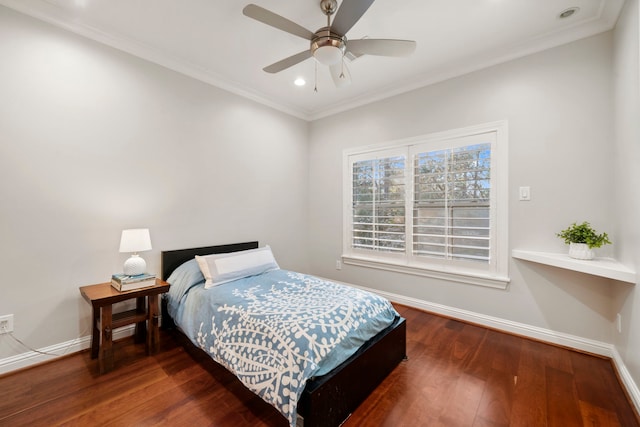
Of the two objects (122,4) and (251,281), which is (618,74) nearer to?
(251,281)

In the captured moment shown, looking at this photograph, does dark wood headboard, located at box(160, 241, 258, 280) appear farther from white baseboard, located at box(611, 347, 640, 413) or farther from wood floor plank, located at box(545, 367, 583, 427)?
white baseboard, located at box(611, 347, 640, 413)

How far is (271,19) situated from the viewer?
1.72 meters

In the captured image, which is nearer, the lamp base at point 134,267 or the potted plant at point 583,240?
the potted plant at point 583,240

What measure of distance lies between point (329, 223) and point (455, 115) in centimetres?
214

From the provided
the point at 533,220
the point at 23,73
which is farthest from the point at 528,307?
the point at 23,73

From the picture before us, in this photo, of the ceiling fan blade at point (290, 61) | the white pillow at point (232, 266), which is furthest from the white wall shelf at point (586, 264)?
the ceiling fan blade at point (290, 61)

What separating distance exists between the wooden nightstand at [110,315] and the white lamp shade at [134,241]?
1.10 ft

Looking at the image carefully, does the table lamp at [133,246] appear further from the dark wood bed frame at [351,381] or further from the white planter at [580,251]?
the white planter at [580,251]

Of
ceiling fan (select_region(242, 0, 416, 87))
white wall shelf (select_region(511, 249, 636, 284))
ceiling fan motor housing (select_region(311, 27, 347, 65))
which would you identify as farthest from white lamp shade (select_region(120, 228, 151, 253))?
white wall shelf (select_region(511, 249, 636, 284))

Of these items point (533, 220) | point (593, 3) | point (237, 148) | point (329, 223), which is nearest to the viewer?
point (593, 3)

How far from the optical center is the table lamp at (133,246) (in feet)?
7.43

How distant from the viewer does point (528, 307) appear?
2.53 metres

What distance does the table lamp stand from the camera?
7.43ft

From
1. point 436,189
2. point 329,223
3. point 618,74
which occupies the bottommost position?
point 329,223
